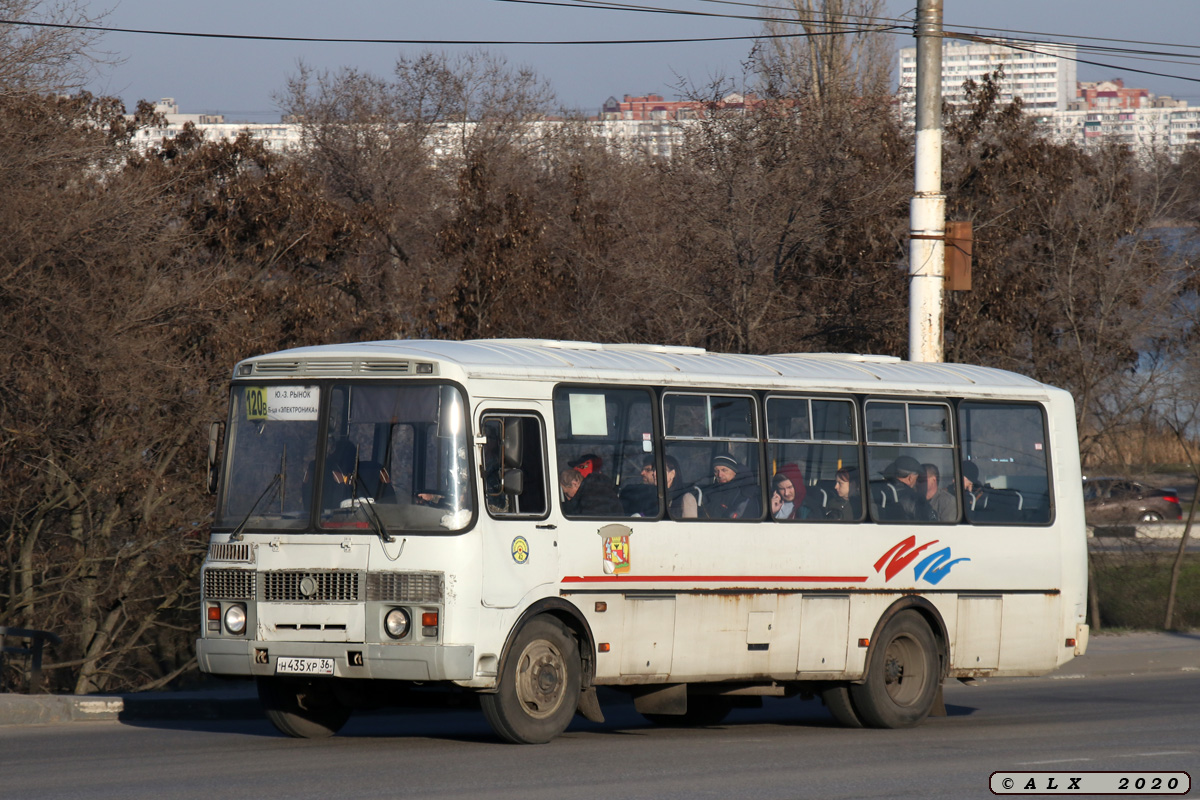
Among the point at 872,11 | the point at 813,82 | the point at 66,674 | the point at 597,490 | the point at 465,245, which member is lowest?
the point at 66,674

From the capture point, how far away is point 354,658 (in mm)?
9898

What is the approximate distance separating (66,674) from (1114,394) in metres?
16.1

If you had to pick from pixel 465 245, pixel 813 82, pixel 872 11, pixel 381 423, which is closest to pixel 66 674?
pixel 465 245

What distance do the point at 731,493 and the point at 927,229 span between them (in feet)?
19.9

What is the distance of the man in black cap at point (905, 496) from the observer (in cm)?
1247

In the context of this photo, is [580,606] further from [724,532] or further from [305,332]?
[305,332]

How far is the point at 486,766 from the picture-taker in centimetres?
928

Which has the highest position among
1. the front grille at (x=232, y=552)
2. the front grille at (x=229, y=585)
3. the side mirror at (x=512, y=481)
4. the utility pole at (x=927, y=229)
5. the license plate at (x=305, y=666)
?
the utility pole at (x=927, y=229)

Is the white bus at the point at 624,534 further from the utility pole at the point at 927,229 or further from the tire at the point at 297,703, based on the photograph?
the utility pole at the point at 927,229

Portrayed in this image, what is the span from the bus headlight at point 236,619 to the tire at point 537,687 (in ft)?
5.24

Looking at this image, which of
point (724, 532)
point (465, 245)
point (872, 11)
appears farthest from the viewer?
point (872, 11)

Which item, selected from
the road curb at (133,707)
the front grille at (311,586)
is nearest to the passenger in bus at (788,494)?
the front grille at (311,586)

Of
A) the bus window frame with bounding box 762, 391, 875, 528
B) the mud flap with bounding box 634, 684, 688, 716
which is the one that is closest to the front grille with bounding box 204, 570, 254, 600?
the mud flap with bounding box 634, 684, 688, 716

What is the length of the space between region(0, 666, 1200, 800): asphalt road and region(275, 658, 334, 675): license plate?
1.65ft
